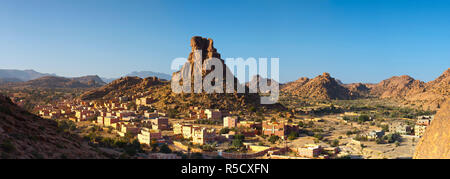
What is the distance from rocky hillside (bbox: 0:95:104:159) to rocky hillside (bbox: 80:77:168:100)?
52.9 m

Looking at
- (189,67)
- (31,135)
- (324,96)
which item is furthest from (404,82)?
(31,135)

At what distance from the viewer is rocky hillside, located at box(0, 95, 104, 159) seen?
1073 cm

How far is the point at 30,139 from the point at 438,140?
13.0 metres

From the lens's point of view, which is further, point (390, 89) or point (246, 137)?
point (390, 89)

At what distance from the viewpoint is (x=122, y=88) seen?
7025 centimetres

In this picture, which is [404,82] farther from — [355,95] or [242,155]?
[242,155]

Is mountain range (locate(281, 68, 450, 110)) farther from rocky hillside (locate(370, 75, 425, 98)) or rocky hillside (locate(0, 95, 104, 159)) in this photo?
rocky hillside (locate(0, 95, 104, 159))

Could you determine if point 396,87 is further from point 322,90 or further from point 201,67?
point 201,67

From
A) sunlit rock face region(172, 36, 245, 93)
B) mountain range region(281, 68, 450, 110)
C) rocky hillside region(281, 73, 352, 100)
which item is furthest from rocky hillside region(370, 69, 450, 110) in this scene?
sunlit rock face region(172, 36, 245, 93)

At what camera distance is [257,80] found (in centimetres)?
12119

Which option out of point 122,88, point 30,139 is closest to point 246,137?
point 30,139

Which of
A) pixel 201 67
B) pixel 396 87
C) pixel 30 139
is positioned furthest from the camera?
pixel 396 87

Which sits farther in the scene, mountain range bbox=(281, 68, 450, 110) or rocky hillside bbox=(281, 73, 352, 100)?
rocky hillside bbox=(281, 73, 352, 100)

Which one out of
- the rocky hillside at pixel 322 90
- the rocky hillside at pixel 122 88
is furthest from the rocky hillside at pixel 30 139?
the rocky hillside at pixel 322 90
